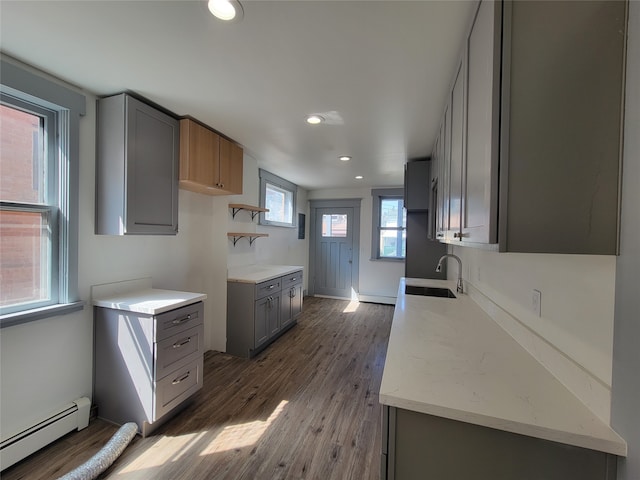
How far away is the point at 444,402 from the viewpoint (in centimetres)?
86

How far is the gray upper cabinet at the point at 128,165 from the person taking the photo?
1.88 metres

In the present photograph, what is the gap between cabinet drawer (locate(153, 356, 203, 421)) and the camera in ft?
5.93

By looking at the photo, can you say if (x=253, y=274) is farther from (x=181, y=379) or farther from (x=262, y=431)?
(x=262, y=431)

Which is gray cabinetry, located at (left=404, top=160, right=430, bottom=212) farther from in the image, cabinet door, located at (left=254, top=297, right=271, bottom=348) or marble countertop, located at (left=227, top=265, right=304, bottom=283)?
cabinet door, located at (left=254, top=297, right=271, bottom=348)

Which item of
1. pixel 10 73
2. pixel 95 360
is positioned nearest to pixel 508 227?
pixel 10 73

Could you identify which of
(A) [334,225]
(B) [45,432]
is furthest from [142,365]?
(A) [334,225]

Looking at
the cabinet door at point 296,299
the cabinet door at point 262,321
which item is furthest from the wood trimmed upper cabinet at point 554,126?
the cabinet door at point 296,299

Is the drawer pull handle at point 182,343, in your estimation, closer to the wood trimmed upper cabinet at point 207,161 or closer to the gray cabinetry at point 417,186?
the wood trimmed upper cabinet at point 207,161

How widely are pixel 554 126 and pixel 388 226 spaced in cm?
469

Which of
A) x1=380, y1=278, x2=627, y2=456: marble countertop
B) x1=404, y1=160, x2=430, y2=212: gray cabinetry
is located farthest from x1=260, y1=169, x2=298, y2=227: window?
x1=380, y1=278, x2=627, y2=456: marble countertop

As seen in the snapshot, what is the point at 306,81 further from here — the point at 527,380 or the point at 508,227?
the point at 527,380

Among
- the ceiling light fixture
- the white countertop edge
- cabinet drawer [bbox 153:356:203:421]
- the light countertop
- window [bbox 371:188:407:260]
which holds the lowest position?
cabinet drawer [bbox 153:356:203:421]

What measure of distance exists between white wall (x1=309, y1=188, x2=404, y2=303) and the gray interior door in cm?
22

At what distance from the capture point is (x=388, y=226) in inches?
211
